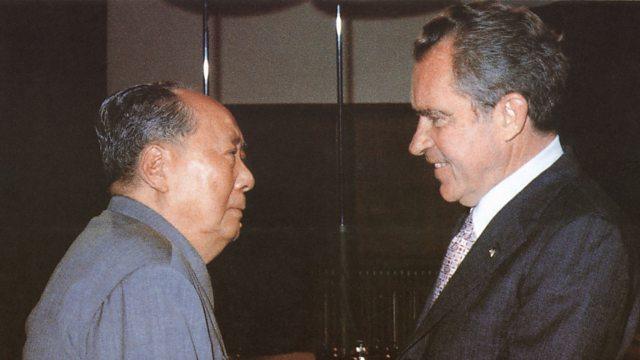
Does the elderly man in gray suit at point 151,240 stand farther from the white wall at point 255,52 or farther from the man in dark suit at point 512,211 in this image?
the white wall at point 255,52

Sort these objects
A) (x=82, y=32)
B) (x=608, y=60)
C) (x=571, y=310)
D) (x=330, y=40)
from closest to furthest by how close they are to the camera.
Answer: (x=571, y=310)
(x=608, y=60)
(x=82, y=32)
(x=330, y=40)

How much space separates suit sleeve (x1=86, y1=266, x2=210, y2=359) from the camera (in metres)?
0.90

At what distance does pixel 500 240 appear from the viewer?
1.25 m

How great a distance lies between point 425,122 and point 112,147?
2.25ft

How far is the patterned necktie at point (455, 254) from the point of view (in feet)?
4.74

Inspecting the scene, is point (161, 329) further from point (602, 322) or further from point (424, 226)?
point (424, 226)

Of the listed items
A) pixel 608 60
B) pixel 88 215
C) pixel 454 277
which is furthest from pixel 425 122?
pixel 88 215

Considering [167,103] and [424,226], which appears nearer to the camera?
[167,103]

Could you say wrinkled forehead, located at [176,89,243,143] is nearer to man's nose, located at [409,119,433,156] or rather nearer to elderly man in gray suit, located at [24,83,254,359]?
elderly man in gray suit, located at [24,83,254,359]

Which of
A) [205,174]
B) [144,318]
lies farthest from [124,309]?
[205,174]

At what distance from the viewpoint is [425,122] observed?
1.43 m

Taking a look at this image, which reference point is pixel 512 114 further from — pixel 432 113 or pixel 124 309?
pixel 124 309

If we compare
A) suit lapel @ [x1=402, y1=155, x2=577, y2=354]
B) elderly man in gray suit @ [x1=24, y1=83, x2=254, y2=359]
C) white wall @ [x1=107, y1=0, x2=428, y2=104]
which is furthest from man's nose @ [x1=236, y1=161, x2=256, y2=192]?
white wall @ [x1=107, y1=0, x2=428, y2=104]

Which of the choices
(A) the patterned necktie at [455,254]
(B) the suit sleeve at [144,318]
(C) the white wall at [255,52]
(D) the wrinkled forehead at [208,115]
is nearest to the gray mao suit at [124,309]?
(B) the suit sleeve at [144,318]
